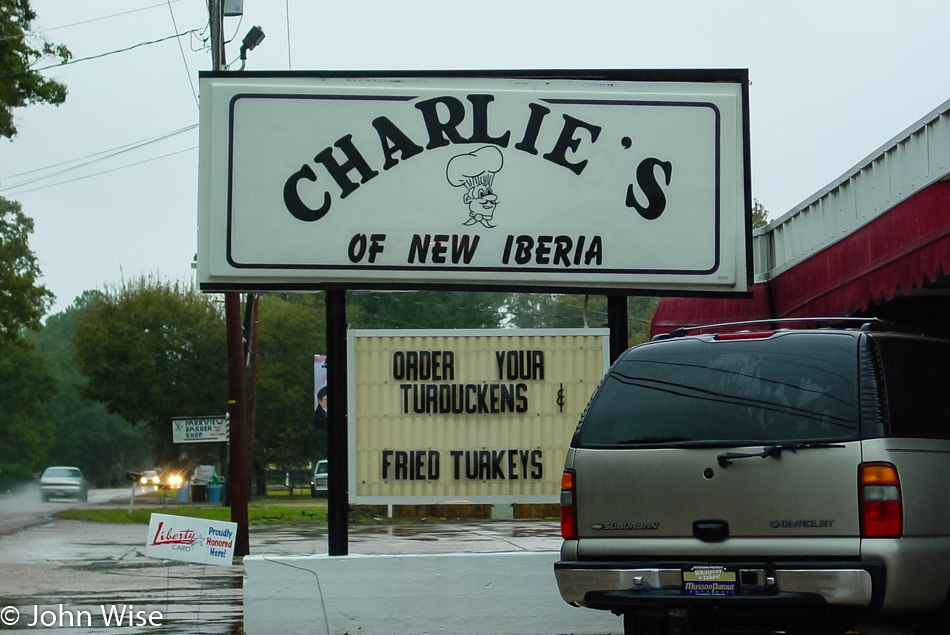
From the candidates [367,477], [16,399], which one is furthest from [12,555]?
[16,399]

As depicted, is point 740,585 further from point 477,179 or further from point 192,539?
point 192,539

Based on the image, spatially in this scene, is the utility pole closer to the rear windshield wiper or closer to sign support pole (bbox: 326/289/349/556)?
sign support pole (bbox: 326/289/349/556)

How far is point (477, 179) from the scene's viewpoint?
969 centimetres

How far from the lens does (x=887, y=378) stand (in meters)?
6.20

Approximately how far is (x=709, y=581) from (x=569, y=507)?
97 centimetres

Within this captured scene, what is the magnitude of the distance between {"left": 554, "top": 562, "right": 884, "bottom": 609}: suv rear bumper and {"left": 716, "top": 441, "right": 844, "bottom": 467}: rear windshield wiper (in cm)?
56

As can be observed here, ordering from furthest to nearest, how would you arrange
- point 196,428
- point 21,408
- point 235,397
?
point 21,408 → point 196,428 → point 235,397

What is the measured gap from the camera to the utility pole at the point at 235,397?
65.9 feet

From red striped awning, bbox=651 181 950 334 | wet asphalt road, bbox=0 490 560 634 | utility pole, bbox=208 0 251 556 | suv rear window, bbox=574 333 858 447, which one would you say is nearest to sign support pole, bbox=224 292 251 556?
utility pole, bbox=208 0 251 556

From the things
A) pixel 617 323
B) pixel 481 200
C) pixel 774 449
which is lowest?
pixel 774 449

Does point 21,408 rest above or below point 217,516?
above

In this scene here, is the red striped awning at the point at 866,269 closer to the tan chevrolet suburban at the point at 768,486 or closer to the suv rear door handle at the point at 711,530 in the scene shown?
the tan chevrolet suburban at the point at 768,486

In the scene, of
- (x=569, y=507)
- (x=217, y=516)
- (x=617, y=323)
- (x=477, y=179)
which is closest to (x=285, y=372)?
(x=217, y=516)

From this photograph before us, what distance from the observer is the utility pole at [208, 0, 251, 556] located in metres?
20.1
